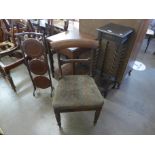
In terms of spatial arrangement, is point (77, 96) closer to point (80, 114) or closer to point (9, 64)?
point (80, 114)

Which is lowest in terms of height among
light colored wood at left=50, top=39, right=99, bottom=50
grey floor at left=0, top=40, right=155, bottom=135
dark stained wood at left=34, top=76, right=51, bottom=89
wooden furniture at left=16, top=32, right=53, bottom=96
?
grey floor at left=0, top=40, right=155, bottom=135

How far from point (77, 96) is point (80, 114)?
480 mm

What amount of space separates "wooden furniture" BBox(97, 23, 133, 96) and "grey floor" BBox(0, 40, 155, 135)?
206 millimetres

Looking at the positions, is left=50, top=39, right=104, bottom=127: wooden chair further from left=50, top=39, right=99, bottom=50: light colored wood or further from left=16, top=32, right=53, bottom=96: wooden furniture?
left=16, top=32, right=53, bottom=96: wooden furniture

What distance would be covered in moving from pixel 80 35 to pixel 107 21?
15.6 inches

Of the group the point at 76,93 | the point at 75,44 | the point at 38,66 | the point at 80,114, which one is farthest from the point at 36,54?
the point at 80,114

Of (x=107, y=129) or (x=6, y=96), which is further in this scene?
(x=6, y=96)

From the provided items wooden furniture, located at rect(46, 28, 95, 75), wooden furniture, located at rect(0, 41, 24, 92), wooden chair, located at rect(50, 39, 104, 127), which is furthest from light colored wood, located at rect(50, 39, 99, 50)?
wooden furniture, located at rect(0, 41, 24, 92)

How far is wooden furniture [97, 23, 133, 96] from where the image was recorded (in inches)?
55.7

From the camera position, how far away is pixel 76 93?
126cm
